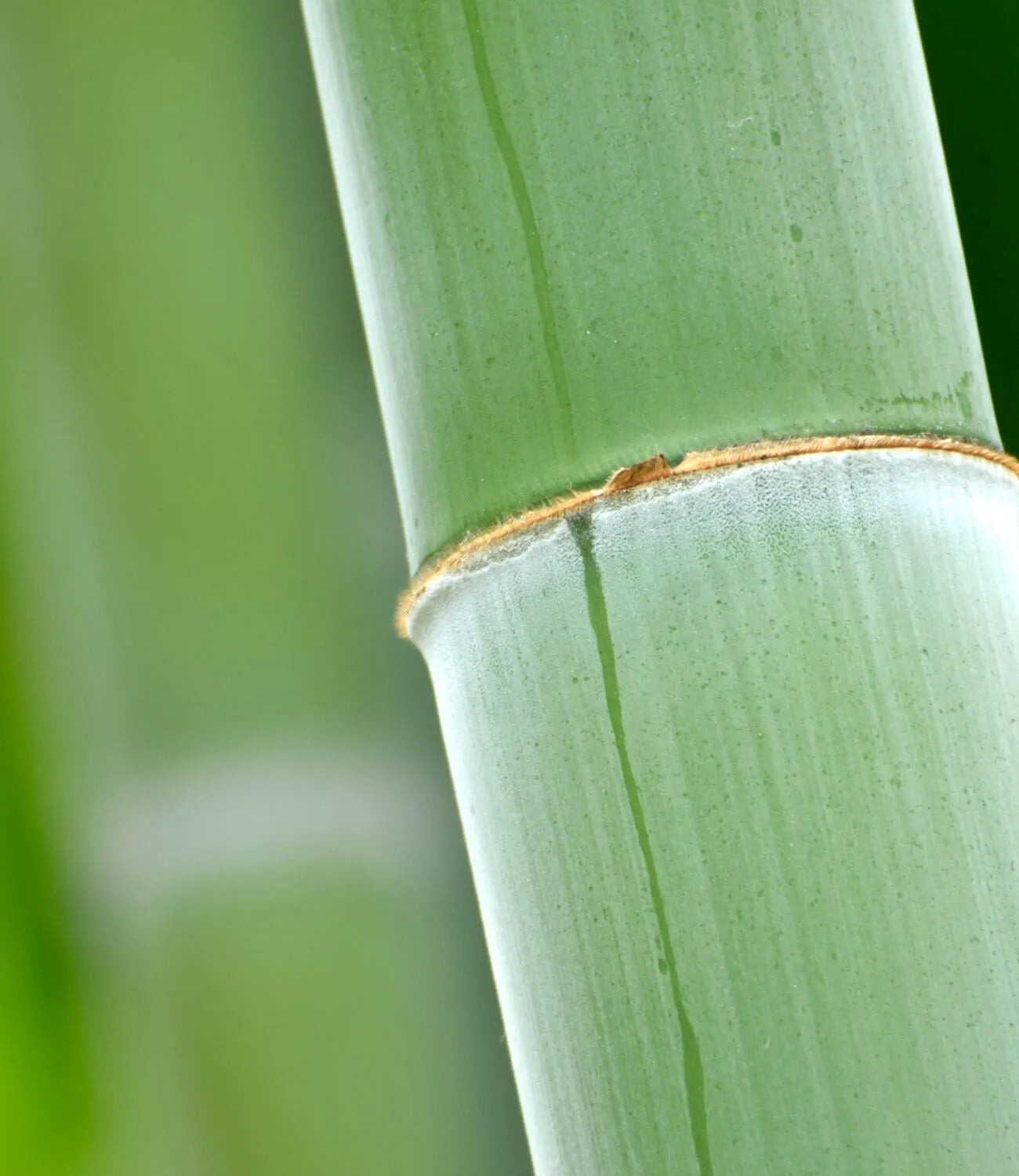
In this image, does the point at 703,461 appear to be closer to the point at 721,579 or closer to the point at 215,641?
the point at 721,579

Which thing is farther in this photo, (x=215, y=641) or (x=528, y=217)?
(x=215, y=641)

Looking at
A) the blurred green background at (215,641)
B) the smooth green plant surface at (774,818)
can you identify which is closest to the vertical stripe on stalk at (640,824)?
the smooth green plant surface at (774,818)

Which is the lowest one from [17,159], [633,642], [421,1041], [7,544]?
[421,1041]

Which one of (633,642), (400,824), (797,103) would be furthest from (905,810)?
(400,824)

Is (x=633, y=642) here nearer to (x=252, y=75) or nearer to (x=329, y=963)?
(x=329, y=963)

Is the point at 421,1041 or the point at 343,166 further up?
the point at 343,166

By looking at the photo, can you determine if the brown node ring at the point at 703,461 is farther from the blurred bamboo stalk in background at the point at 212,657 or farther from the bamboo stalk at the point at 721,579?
the blurred bamboo stalk in background at the point at 212,657

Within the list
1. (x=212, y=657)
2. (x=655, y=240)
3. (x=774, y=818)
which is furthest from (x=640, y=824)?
(x=212, y=657)

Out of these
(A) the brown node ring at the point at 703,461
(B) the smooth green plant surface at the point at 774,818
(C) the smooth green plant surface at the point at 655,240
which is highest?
(C) the smooth green plant surface at the point at 655,240
